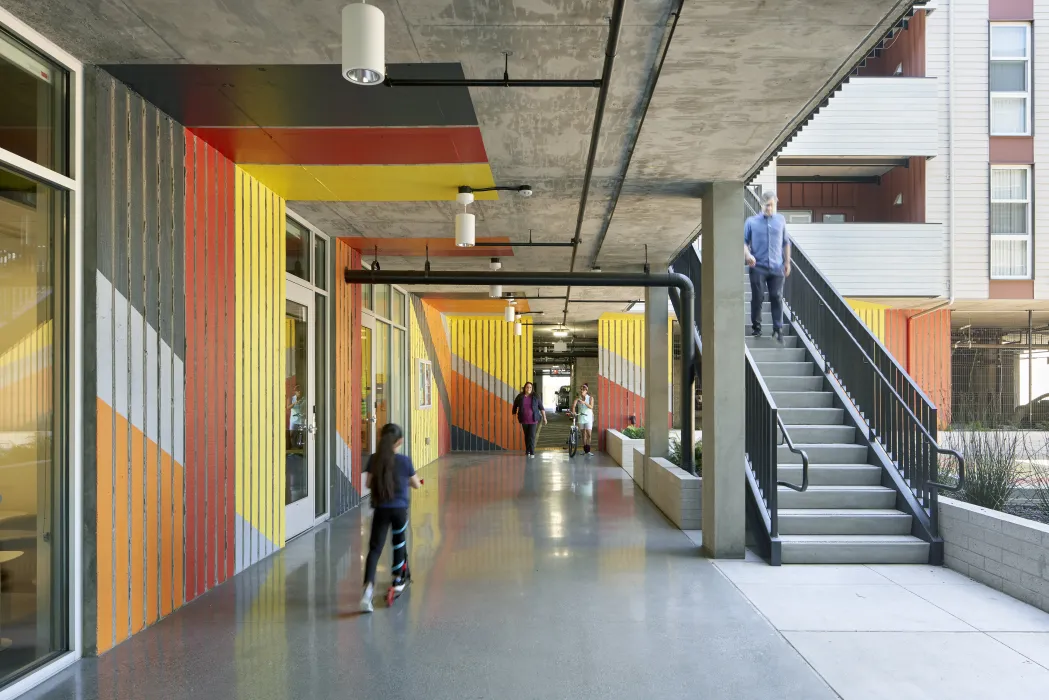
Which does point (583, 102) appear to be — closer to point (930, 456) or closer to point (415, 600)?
point (415, 600)

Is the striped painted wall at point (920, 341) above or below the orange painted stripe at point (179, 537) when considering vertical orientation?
above

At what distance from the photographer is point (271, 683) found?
12.6 ft

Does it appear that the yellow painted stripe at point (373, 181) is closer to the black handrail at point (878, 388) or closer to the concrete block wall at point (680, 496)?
the concrete block wall at point (680, 496)

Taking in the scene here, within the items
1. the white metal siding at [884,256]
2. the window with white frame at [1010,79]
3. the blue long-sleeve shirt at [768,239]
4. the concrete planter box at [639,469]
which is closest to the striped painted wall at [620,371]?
the white metal siding at [884,256]

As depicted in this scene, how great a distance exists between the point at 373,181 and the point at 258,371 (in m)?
1.95

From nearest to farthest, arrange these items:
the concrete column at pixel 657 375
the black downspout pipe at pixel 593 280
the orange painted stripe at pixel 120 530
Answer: the orange painted stripe at pixel 120 530
the black downspout pipe at pixel 593 280
the concrete column at pixel 657 375

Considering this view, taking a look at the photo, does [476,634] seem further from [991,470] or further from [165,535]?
[991,470]

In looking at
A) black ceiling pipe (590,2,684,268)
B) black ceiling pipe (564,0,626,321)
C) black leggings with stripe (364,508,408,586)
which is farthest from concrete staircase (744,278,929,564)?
black leggings with stripe (364,508,408,586)

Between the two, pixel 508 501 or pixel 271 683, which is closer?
pixel 271 683

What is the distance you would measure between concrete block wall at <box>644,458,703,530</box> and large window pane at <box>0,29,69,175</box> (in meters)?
6.31

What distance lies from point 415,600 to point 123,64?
3.83 m

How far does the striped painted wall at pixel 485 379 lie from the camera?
1925cm

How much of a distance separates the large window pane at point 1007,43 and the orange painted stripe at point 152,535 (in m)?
15.1

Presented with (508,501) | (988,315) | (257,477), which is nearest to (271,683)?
(257,477)
